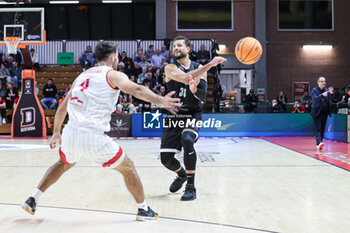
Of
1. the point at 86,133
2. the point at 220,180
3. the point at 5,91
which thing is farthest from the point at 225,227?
the point at 5,91

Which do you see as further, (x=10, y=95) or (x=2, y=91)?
(x=2, y=91)

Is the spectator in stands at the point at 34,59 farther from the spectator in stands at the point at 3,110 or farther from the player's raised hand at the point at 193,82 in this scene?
the player's raised hand at the point at 193,82

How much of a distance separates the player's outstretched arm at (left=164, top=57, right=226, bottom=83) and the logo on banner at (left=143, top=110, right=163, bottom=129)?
10.0m

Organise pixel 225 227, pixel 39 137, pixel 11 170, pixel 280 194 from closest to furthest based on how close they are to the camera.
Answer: pixel 225 227 → pixel 280 194 → pixel 11 170 → pixel 39 137

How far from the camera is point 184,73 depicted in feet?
15.3

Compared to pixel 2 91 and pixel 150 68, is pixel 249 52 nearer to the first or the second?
pixel 150 68

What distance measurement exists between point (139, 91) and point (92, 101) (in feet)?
1.62

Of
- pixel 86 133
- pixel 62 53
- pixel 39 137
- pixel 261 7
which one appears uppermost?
pixel 261 7

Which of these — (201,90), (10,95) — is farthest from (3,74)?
(201,90)

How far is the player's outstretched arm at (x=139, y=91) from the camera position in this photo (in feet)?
10.2

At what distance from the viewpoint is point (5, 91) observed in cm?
1756

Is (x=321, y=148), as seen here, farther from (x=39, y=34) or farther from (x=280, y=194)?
(x=39, y=34)

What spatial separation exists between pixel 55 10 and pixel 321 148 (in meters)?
19.8

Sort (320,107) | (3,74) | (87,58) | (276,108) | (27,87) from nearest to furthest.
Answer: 1. (320,107)
2. (27,87)
3. (276,108)
4. (3,74)
5. (87,58)
